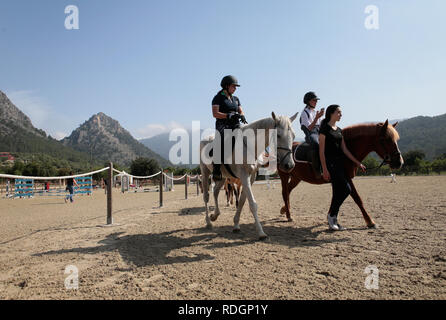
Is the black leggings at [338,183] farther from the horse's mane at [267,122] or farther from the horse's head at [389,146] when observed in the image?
the horse's mane at [267,122]

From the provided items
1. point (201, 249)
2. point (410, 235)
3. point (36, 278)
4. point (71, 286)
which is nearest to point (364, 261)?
point (410, 235)

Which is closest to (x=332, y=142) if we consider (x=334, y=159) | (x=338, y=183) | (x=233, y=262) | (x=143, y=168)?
(x=334, y=159)

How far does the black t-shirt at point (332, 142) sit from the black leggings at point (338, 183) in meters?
0.12

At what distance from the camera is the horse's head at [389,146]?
479 centimetres

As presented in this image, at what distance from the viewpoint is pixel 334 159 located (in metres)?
5.05

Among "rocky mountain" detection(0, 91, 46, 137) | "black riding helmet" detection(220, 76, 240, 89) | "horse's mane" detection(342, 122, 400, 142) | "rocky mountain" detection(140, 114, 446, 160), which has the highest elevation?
"rocky mountain" detection(0, 91, 46, 137)

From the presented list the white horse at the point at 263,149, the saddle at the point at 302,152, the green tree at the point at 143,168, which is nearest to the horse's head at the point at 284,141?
the white horse at the point at 263,149

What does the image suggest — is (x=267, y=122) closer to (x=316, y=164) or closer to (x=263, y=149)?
(x=263, y=149)

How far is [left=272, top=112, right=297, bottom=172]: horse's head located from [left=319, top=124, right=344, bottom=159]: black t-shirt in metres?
1.10

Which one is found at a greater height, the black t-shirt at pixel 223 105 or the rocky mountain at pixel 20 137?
the rocky mountain at pixel 20 137

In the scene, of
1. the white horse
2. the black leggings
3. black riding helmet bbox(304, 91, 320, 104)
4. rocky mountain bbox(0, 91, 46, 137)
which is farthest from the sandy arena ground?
rocky mountain bbox(0, 91, 46, 137)

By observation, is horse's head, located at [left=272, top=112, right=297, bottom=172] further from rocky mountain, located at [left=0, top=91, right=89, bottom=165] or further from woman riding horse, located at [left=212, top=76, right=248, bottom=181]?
rocky mountain, located at [left=0, top=91, right=89, bottom=165]

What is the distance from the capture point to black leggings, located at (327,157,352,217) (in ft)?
16.0
